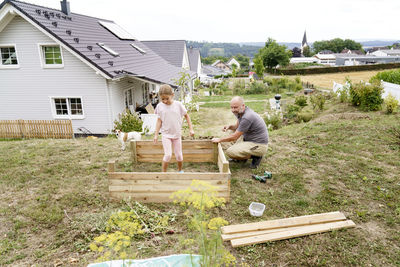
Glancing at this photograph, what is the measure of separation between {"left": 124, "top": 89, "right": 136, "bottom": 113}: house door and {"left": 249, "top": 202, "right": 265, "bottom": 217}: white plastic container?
38.4 feet

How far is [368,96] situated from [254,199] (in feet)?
31.8

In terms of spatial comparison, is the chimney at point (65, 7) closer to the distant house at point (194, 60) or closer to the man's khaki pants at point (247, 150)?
the man's khaki pants at point (247, 150)

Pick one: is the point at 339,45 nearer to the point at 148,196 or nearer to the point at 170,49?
the point at 170,49

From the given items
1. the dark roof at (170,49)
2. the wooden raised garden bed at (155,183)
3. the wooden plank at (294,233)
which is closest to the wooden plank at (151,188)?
the wooden raised garden bed at (155,183)

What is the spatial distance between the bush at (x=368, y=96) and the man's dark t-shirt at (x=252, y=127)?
837 cm

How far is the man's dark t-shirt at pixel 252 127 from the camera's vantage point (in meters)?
5.25

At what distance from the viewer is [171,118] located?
472 centimetres

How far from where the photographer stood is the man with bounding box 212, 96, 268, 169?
5.24 metres

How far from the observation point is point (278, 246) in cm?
345

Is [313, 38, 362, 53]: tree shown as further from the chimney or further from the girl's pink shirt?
the girl's pink shirt

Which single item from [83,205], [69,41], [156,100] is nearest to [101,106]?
[69,41]

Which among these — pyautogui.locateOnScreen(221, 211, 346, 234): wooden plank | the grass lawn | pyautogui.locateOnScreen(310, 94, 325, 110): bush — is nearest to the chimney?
the grass lawn

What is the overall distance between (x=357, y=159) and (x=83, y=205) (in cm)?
616

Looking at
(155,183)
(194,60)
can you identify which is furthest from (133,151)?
(194,60)
